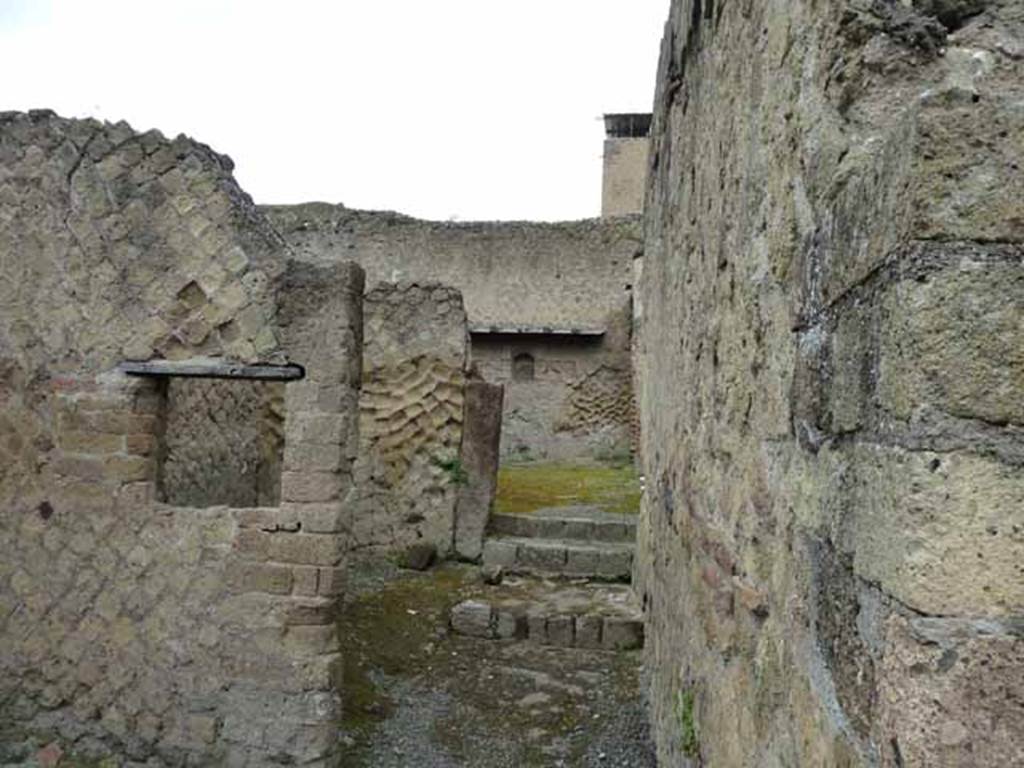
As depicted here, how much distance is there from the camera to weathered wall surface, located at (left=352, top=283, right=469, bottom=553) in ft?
26.2

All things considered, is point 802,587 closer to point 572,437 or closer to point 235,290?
point 235,290

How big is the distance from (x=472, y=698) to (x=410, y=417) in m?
3.48

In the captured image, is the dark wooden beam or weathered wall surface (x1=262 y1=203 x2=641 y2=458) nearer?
the dark wooden beam

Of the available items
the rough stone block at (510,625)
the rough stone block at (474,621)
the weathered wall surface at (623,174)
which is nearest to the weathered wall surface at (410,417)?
the rough stone block at (474,621)

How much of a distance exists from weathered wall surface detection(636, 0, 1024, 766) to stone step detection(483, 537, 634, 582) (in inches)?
194

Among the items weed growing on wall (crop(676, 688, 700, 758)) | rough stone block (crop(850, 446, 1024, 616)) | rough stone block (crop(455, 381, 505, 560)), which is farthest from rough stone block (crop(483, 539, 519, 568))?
rough stone block (crop(850, 446, 1024, 616))

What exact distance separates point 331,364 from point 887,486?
3.00 meters

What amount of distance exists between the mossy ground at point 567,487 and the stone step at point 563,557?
3.68 ft

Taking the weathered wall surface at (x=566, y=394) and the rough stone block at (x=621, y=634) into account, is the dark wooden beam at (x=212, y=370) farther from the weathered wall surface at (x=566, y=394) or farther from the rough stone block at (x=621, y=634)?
the weathered wall surface at (x=566, y=394)

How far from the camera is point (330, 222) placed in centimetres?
1816

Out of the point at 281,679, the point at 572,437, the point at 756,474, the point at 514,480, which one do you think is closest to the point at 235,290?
the point at 281,679

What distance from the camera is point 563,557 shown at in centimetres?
740

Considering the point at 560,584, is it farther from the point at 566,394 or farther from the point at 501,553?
the point at 566,394

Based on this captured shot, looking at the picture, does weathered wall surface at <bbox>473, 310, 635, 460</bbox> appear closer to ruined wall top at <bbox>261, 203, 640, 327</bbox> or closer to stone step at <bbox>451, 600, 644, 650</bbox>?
ruined wall top at <bbox>261, 203, 640, 327</bbox>
